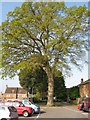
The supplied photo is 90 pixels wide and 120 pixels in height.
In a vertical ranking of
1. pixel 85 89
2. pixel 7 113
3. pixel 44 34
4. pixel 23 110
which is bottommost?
pixel 23 110

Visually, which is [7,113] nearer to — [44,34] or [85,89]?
[44,34]

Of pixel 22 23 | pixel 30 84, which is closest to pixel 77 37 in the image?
pixel 22 23

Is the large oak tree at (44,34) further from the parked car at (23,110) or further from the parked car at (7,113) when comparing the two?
the parked car at (7,113)

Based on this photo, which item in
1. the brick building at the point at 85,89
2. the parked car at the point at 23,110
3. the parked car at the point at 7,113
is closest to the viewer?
the parked car at the point at 7,113

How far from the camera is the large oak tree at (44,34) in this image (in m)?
47.1

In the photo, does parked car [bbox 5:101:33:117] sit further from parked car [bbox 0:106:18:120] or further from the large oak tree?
the large oak tree

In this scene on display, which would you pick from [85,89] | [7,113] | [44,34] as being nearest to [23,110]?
[7,113]

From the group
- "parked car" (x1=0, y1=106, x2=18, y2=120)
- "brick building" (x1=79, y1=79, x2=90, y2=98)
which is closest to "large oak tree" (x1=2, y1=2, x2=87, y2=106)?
"brick building" (x1=79, y1=79, x2=90, y2=98)

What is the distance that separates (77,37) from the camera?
4888cm

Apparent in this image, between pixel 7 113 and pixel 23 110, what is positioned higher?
pixel 7 113

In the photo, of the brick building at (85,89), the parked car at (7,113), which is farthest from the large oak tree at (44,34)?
the parked car at (7,113)

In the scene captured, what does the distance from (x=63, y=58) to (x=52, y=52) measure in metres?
2.06

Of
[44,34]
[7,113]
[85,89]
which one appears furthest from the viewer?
[85,89]

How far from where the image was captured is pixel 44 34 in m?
49.0
